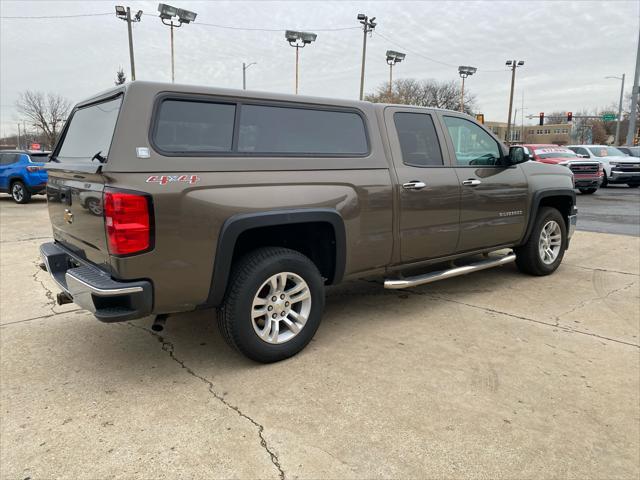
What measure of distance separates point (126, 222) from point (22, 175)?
1458 centimetres

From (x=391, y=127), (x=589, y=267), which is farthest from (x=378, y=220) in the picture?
(x=589, y=267)

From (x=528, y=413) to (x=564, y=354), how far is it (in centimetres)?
105

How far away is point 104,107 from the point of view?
336 centimetres

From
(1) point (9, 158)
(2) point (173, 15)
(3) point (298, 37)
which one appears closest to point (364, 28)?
(3) point (298, 37)

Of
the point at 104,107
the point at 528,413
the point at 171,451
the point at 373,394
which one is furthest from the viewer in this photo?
the point at 104,107

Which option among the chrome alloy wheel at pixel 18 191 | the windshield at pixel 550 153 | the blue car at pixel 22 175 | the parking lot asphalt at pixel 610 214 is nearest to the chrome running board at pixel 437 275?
the parking lot asphalt at pixel 610 214

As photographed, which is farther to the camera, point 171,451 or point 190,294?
point 190,294

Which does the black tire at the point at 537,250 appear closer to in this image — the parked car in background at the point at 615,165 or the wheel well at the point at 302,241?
the wheel well at the point at 302,241

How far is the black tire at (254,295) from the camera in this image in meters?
3.25

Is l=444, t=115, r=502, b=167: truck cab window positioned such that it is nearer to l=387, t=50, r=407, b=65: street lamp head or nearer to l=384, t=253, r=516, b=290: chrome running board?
l=384, t=253, r=516, b=290: chrome running board

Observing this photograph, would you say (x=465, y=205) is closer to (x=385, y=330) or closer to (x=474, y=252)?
(x=474, y=252)

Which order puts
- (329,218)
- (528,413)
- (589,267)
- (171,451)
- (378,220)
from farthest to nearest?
(589,267) → (378,220) → (329,218) → (528,413) → (171,451)

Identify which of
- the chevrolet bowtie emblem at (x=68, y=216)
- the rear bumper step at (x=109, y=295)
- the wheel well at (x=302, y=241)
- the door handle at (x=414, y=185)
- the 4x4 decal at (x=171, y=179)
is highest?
the 4x4 decal at (x=171, y=179)

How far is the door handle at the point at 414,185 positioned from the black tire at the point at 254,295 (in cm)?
118
